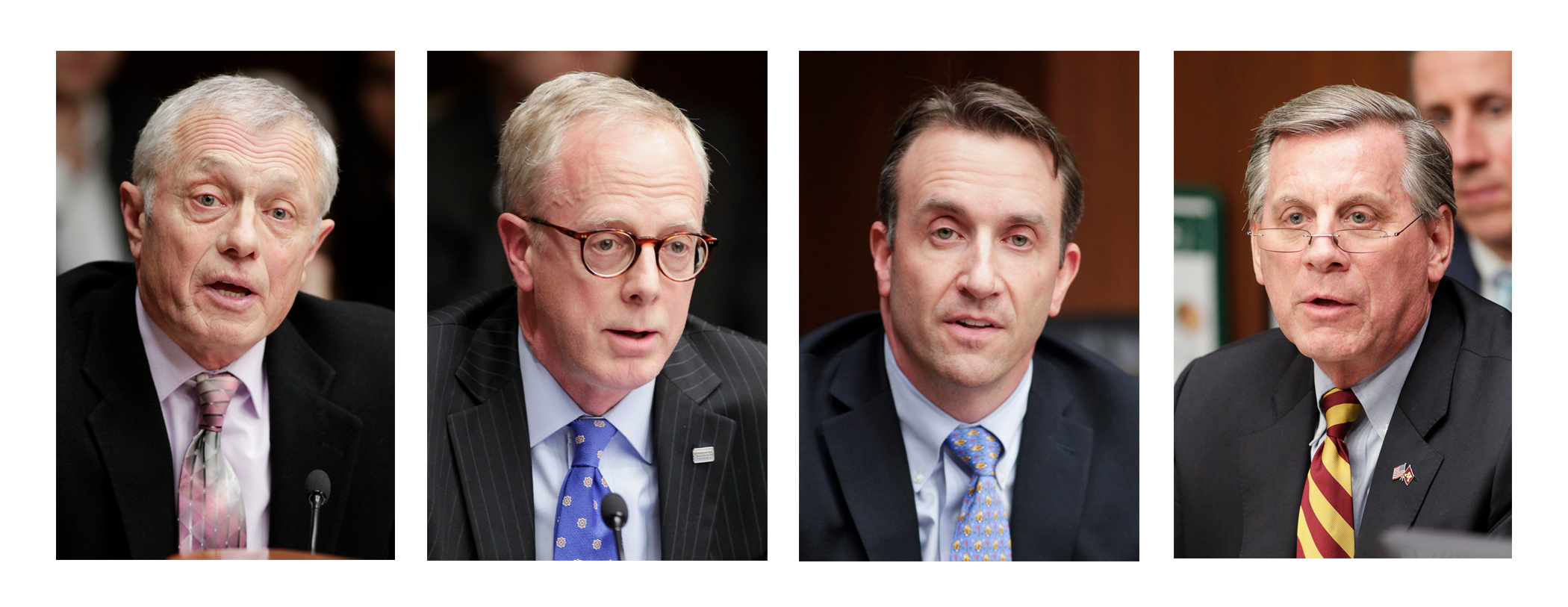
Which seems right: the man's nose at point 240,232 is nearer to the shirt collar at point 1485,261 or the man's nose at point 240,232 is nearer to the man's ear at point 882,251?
the man's ear at point 882,251

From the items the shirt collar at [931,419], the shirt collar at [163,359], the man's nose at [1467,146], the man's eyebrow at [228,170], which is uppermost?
the man's nose at [1467,146]

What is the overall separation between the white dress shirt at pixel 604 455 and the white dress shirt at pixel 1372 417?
1977mm

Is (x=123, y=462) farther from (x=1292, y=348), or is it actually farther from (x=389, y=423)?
(x=1292, y=348)

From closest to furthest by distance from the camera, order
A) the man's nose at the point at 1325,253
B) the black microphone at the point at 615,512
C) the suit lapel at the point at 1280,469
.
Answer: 1. the black microphone at the point at 615,512
2. the man's nose at the point at 1325,253
3. the suit lapel at the point at 1280,469

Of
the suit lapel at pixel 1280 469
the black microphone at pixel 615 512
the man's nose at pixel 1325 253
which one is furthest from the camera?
the suit lapel at pixel 1280 469

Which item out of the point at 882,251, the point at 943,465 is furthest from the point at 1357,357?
the point at 882,251

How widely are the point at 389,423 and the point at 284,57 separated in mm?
1082

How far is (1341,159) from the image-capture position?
3742 mm

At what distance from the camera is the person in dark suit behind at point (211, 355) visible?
3.70m

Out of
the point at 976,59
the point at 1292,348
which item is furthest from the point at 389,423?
the point at 1292,348

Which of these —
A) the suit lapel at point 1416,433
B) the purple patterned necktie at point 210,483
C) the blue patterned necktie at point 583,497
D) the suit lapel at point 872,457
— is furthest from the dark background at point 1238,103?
the purple patterned necktie at point 210,483

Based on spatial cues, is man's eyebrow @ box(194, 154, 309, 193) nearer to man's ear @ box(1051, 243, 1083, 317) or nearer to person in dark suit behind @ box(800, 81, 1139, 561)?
person in dark suit behind @ box(800, 81, 1139, 561)

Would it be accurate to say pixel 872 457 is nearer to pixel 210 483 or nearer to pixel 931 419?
pixel 931 419
